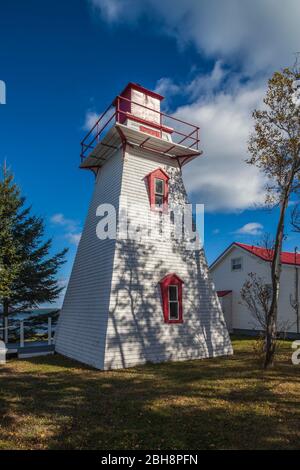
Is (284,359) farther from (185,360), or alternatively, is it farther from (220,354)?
(185,360)

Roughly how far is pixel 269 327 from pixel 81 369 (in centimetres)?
722

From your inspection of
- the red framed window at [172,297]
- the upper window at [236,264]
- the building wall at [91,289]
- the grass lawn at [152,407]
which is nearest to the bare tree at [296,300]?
the upper window at [236,264]

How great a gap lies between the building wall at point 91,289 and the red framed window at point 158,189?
1.51 m

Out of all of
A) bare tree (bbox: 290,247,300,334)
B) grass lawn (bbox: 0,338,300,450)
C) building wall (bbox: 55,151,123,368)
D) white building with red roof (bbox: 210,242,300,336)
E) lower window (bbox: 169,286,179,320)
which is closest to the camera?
grass lawn (bbox: 0,338,300,450)

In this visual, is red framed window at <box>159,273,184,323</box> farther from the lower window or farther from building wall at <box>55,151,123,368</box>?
building wall at <box>55,151,123,368</box>

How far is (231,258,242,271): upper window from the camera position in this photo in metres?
27.4

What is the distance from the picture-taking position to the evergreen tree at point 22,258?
69.0ft

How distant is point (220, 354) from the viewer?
14.9 metres

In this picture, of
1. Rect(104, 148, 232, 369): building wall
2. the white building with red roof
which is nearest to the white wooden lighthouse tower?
Rect(104, 148, 232, 369): building wall

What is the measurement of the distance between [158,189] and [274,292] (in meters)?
6.63

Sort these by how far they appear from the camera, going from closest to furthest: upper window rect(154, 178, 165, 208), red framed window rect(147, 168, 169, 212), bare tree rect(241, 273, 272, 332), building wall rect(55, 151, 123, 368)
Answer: building wall rect(55, 151, 123, 368) < bare tree rect(241, 273, 272, 332) < red framed window rect(147, 168, 169, 212) < upper window rect(154, 178, 165, 208)

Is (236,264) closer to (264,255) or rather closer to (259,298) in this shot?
(264,255)

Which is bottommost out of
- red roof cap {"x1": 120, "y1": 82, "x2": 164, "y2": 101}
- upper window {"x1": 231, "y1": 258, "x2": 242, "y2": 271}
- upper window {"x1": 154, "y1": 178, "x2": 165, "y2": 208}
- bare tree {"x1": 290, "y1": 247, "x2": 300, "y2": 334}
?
bare tree {"x1": 290, "y1": 247, "x2": 300, "y2": 334}
